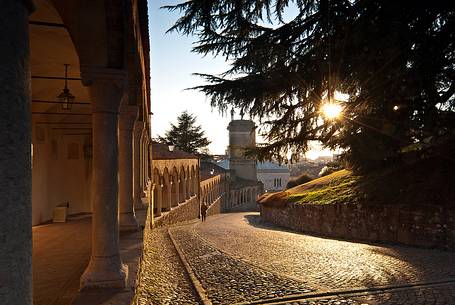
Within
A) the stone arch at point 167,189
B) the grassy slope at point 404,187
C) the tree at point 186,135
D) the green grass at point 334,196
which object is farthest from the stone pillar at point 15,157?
the tree at point 186,135

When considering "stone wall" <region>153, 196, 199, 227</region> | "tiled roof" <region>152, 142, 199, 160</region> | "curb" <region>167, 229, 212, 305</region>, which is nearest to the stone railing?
"stone wall" <region>153, 196, 199, 227</region>

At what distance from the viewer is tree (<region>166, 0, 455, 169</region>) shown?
7480 mm

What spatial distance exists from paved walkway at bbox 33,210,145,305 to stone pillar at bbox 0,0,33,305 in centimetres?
239

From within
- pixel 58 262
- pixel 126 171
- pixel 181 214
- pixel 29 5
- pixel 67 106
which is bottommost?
pixel 181 214

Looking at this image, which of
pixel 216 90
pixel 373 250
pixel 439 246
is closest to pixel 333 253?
pixel 373 250

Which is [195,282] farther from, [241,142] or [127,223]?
[241,142]

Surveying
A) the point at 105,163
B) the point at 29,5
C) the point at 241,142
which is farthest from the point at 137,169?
the point at 241,142

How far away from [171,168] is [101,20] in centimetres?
1848

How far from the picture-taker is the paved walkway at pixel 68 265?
3785mm

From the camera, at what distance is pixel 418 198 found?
10.3 m

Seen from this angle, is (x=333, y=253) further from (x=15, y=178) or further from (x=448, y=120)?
(x=15, y=178)

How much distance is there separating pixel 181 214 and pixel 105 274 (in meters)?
20.3

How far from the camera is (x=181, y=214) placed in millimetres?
24109

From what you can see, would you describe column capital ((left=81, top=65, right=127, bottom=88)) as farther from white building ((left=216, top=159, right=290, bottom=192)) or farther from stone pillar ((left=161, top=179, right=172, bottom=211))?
white building ((left=216, top=159, right=290, bottom=192))
